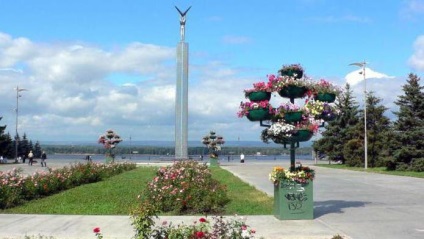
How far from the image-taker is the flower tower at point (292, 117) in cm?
1245

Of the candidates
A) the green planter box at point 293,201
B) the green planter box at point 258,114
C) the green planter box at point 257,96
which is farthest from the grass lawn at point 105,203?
the green planter box at point 257,96

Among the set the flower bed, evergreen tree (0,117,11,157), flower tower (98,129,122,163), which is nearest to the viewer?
the flower bed

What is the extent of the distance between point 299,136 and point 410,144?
27.0 metres

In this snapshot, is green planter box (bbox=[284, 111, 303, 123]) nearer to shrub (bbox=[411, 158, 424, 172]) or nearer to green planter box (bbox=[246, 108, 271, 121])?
green planter box (bbox=[246, 108, 271, 121])

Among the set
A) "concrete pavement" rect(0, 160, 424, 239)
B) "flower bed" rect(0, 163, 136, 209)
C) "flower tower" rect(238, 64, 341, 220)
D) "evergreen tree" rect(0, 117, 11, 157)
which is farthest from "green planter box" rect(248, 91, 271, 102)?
"evergreen tree" rect(0, 117, 11, 157)

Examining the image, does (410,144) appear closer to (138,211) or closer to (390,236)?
(390,236)

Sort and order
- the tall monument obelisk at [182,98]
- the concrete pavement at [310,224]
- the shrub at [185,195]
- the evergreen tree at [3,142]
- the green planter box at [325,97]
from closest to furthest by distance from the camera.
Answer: the concrete pavement at [310,224] < the green planter box at [325,97] < the shrub at [185,195] < the tall monument obelisk at [182,98] < the evergreen tree at [3,142]

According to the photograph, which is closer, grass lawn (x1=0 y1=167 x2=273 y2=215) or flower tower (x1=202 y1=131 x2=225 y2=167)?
grass lawn (x1=0 y1=167 x2=273 y2=215)

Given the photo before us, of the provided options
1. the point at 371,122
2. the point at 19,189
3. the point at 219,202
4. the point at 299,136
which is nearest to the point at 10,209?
the point at 19,189

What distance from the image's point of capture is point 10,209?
1455 centimetres

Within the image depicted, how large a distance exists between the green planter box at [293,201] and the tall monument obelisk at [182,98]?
76.1ft

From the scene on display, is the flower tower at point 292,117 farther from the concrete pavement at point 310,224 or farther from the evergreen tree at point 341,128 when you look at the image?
the evergreen tree at point 341,128

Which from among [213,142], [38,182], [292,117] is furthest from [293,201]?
[213,142]

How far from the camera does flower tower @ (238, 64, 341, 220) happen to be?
40.9 ft
